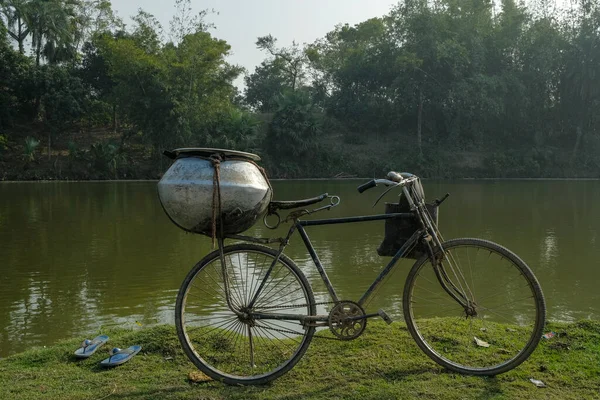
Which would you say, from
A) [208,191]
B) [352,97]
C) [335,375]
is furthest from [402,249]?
[352,97]

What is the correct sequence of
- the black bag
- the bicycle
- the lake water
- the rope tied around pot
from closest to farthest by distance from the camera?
the rope tied around pot
the bicycle
the black bag
the lake water

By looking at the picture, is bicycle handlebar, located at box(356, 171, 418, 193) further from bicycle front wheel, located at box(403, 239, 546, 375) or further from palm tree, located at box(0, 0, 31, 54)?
palm tree, located at box(0, 0, 31, 54)

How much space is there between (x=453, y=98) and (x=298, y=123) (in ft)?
31.5

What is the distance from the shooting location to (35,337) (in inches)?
181

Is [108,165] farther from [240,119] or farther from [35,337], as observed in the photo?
[35,337]

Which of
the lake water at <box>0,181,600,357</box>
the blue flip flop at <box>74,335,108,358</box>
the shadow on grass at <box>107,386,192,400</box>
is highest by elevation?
the shadow on grass at <box>107,386,192,400</box>

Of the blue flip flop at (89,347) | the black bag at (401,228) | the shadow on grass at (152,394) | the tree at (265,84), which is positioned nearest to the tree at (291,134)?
the tree at (265,84)

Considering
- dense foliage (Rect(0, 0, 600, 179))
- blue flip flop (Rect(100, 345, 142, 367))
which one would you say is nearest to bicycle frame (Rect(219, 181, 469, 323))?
blue flip flop (Rect(100, 345, 142, 367))

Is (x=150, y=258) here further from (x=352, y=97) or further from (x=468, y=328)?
(x=352, y=97)

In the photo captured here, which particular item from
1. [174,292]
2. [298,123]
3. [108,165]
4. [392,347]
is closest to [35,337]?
[174,292]

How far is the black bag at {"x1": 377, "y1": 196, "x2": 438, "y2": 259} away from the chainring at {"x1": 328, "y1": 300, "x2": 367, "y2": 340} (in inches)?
14.8

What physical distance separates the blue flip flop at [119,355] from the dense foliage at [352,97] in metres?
25.8

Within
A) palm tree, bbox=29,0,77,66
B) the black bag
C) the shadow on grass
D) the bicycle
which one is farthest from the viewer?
palm tree, bbox=29,0,77,66

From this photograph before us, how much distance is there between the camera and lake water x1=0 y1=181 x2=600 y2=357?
209 inches
